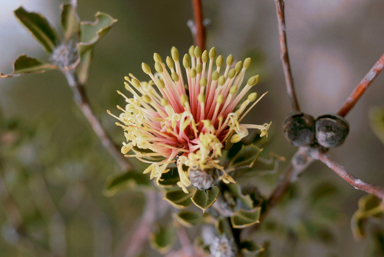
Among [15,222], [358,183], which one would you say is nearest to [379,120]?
[358,183]

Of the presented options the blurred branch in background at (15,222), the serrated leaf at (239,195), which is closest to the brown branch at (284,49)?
the serrated leaf at (239,195)

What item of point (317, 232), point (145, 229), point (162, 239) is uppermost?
point (162, 239)

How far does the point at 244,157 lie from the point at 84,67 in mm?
278

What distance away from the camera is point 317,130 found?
14.2 inches

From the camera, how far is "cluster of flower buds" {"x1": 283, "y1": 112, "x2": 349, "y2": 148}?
1.16ft

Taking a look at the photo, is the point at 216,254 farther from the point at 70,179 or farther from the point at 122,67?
the point at 122,67

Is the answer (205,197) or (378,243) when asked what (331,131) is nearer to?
(205,197)

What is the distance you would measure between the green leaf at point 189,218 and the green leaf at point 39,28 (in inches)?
12.7

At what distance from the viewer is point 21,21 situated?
0.42 m

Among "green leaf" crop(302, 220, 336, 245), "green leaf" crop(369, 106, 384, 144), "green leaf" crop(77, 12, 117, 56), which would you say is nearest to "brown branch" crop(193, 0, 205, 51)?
"green leaf" crop(77, 12, 117, 56)

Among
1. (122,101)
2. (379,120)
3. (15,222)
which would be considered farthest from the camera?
(122,101)

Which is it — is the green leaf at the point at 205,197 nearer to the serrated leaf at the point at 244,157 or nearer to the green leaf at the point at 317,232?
the serrated leaf at the point at 244,157

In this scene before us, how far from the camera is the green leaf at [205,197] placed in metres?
0.34

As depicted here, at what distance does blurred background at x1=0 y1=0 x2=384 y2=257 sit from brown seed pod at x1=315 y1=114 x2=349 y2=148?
26 cm
